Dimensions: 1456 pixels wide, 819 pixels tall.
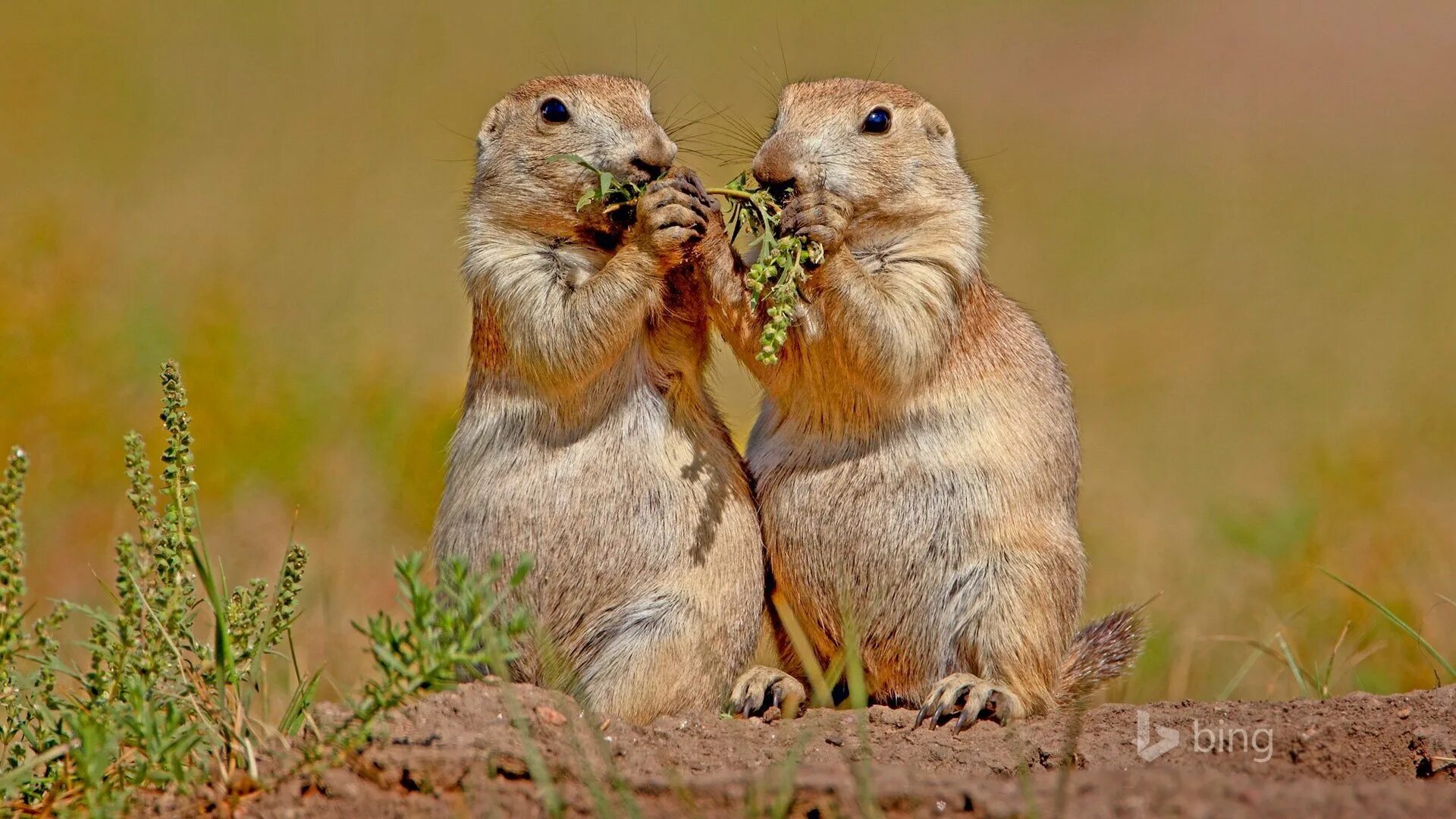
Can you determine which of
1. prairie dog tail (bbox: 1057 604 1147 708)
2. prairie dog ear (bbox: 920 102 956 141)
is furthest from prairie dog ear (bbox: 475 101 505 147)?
prairie dog tail (bbox: 1057 604 1147 708)

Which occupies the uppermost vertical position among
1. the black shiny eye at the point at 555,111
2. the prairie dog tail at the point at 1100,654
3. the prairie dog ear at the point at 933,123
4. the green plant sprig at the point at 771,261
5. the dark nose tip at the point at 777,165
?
the black shiny eye at the point at 555,111

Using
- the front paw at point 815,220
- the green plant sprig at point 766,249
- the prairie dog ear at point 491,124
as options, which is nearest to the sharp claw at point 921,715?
the green plant sprig at point 766,249

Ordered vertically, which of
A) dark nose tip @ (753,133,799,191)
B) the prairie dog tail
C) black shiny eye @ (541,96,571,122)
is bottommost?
the prairie dog tail

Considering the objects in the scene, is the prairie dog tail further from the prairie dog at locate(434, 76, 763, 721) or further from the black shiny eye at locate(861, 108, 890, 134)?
the black shiny eye at locate(861, 108, 890, 134)

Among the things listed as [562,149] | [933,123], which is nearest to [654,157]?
[562,149]

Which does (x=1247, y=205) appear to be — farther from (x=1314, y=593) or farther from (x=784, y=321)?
(x=784, y=321)

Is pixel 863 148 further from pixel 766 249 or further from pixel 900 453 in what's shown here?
pixel 900 453

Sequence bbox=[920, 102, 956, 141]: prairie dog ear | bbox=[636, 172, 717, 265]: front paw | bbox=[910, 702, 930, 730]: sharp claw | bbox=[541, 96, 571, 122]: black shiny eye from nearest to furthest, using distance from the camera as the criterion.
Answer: bbox=[910, 702, 930, 730]: sharp claw < bbox=[636, 172, 717, 265]: front paw < bbox=[541, 96, 571, 122]: black shiny eye < bbox=[920, 102, 956, 141]: prairie dog ear

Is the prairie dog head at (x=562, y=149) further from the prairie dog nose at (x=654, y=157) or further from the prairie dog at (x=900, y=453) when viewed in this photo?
the prairie dog at (x=900, y=453)

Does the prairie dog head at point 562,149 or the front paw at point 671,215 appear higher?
the prairie dog head at point 562,149

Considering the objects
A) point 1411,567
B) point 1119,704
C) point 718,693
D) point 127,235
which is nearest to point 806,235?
point 718,693
